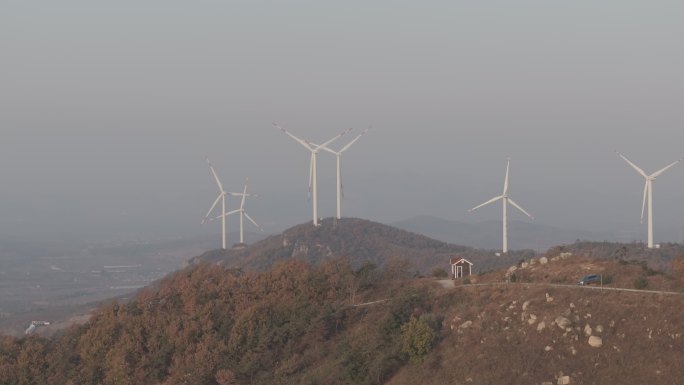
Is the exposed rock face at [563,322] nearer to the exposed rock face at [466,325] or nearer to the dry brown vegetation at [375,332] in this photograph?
the dry brown vegetation at [375,332]

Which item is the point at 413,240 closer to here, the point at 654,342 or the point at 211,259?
the point at 211,259

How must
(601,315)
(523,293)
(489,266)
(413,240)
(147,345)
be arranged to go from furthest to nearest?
(413,240) → (489,266) → (147,345) → (523,293) → (601,315)

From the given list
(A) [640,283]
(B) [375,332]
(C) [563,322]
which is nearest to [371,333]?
(B) [375,332]

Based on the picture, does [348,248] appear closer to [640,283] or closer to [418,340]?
[640,283]

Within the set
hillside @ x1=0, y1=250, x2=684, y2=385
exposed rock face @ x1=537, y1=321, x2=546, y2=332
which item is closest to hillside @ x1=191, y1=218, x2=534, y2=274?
hillside @ x1=0, y1=250, x2=684, y2=385

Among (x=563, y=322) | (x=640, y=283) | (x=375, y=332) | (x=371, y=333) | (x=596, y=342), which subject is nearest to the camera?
(x=596, y=342)

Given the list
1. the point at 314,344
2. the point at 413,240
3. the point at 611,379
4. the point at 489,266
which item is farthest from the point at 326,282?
the point at 413,240

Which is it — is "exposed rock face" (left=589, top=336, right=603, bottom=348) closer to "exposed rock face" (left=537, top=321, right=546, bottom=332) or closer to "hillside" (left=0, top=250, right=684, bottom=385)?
"hillside" (left=0, top=250, right=684, bottom=385)
